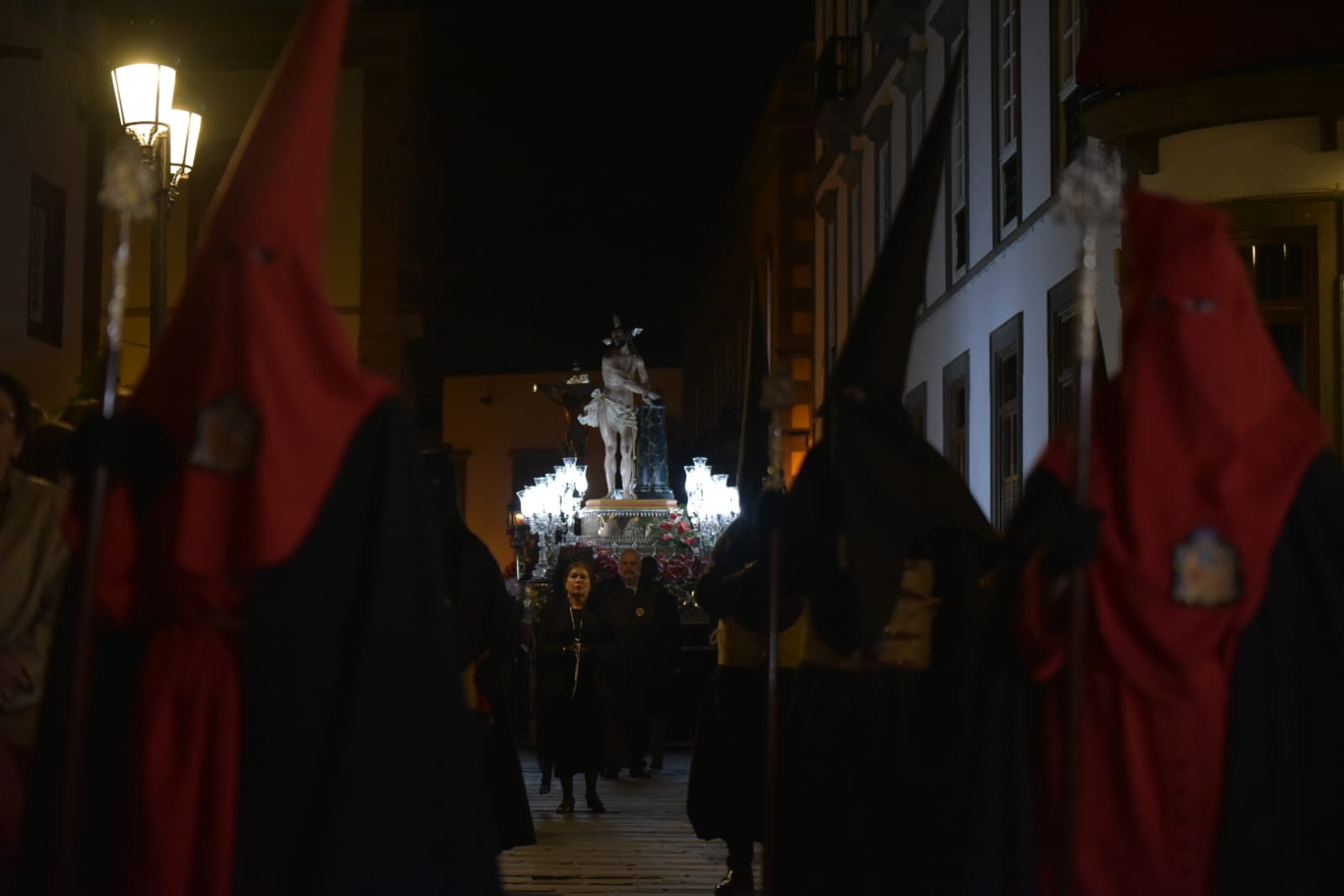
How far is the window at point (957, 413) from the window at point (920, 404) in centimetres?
114

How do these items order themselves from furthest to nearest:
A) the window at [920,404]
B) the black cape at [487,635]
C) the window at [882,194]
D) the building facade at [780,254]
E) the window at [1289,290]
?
1. the building facade at [780,254]
2. the window at [882,194]
3. the window at [920,404]
4. the window at [1289,290]
5. the black cape at [487,635]

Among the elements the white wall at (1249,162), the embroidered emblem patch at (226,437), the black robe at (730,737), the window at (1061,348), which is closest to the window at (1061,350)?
the window at (1061,348)

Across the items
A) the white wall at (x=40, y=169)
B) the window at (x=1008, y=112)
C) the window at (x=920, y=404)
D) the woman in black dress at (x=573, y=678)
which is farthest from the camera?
the window at (x=920, y=404)

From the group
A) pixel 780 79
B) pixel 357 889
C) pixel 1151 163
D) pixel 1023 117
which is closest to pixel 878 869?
pixel 357 889

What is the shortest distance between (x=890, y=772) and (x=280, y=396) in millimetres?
3081

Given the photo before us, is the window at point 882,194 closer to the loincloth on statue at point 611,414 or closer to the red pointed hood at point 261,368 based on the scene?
the loincloth on statue at point 611,414

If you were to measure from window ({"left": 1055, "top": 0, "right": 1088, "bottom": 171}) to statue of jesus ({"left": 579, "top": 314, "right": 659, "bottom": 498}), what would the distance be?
11.7m

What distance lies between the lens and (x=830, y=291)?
97.2 ft

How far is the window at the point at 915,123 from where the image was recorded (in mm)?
21922

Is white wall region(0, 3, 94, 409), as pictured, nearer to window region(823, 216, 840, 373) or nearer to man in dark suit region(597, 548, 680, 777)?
man in dark suit region(597, 548, 680, 777)

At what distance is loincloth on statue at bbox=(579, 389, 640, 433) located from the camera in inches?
1047

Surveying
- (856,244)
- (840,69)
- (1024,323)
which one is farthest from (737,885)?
(840,69)

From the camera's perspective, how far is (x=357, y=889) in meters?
4.42

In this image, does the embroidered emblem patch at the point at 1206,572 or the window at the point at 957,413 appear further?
the window at the point at 957,413
